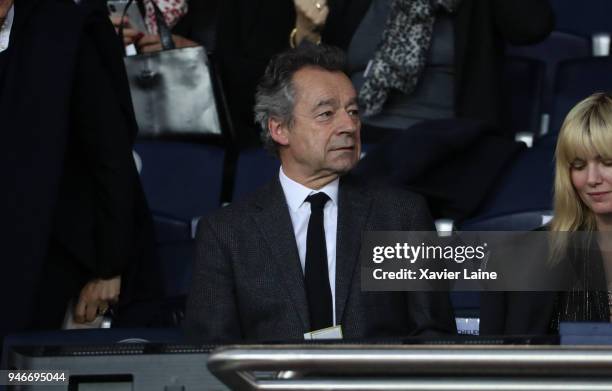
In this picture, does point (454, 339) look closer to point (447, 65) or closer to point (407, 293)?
point (407, 293)

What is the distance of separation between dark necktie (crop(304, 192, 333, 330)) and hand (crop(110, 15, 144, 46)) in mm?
2035

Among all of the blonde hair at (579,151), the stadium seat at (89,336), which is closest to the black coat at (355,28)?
the blonde hair at (579,151)

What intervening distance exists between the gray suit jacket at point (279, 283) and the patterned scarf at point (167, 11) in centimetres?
212

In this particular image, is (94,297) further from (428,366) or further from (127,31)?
(428,366)

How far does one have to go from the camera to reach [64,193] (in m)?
3.88

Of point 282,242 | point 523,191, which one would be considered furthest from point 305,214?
point 523,191

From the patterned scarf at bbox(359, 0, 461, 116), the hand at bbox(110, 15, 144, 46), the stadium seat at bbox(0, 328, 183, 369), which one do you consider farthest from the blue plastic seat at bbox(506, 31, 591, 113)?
the stadium seat at bbox(0, 328, 183, 369)

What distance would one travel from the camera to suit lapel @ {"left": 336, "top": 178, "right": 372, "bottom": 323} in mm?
3426

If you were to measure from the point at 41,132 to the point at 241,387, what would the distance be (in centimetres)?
220

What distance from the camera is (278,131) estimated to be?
380 cm

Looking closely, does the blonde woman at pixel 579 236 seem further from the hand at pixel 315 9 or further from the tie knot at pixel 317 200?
the hand at pixel 315 9

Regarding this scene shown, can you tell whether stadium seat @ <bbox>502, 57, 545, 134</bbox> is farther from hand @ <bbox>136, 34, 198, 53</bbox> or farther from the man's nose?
the man's nose

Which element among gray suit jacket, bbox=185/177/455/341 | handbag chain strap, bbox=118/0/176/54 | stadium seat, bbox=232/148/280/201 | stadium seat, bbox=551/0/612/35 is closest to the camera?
gray suit jacket, bbox=185/177/455/341

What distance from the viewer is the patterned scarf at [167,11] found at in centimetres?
552
